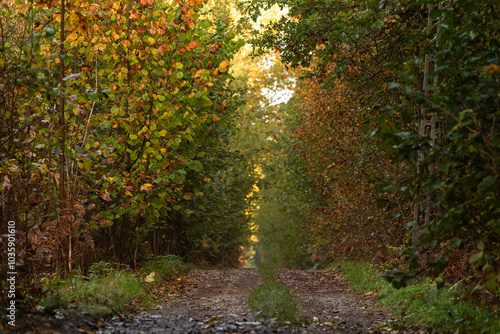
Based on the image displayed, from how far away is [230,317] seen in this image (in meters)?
6.51

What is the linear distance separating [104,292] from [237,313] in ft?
6.46

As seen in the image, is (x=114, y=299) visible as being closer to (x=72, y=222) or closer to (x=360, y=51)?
(x=72, y=222)

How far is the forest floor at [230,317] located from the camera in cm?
559

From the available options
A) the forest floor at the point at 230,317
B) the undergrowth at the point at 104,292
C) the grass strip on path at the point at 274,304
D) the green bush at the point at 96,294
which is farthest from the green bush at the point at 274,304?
the green bush at the point at 96,294

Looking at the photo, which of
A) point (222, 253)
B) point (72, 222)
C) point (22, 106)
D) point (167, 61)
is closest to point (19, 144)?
point (22, 106)

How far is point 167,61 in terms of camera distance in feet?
28.8

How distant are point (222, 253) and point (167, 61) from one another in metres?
18.6

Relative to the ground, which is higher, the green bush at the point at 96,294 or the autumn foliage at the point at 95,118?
the autumn foliage at the point at 95,118

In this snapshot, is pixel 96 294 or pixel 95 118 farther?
pixel 95 118

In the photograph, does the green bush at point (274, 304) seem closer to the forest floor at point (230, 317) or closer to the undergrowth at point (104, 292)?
the forest floor at point (230, 317)

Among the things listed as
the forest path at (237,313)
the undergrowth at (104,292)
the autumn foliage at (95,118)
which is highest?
the autumn foliage at (95,118)

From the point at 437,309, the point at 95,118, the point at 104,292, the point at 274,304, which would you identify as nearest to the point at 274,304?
the point at 274,304

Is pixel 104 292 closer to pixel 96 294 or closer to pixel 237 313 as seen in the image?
pixel 96 294

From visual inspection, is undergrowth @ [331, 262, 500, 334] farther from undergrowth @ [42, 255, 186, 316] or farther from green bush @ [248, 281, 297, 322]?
undergrowth @ [42, 255, 186, 316]
